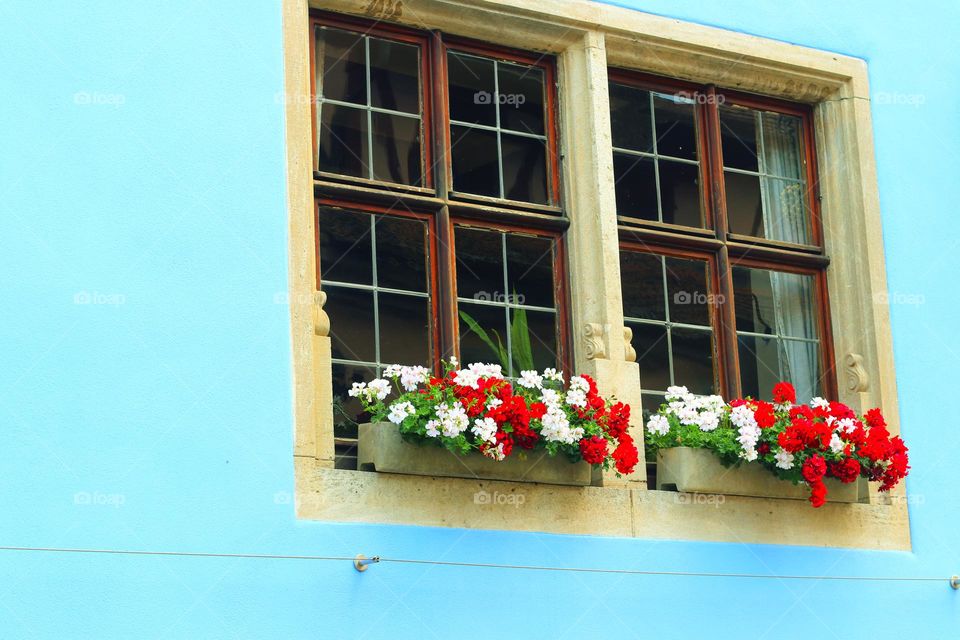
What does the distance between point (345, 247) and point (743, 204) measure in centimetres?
202

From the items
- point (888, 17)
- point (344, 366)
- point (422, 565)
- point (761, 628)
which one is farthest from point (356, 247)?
point (888, 17)

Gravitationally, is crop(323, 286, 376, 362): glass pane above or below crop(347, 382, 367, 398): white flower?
above

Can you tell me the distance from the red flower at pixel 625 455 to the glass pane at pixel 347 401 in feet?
3.11

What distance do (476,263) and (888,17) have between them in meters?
2.47

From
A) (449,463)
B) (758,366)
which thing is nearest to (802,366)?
(758,366)

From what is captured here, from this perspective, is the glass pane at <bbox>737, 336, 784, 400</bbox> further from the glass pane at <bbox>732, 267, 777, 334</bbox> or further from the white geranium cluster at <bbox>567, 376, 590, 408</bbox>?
the white geranium cluster at <bbox>567, 376, 590, 408</bbox>

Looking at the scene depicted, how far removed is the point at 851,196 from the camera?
728cm

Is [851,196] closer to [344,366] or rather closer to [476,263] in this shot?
[476,263]

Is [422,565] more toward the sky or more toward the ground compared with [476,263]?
more toward the ground

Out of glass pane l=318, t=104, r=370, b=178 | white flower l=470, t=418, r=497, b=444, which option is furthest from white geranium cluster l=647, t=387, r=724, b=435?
glass pane l=318, t=104, r=370, b=178

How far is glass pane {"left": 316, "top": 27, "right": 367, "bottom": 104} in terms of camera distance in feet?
21.2

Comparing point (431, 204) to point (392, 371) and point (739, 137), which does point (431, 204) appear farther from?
point (739, 137)

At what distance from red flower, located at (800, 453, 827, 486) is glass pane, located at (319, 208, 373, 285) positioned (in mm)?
1837

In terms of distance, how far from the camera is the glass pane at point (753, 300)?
719 cm
